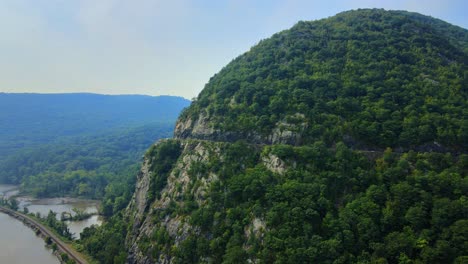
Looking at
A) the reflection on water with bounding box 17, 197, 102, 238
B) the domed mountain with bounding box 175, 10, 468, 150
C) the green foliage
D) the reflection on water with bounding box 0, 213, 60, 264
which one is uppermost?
the domed mountain with bounding box 175, 10, 468, 150

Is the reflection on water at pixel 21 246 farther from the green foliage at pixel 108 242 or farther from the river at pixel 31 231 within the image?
the green foliage at pixel 108 242

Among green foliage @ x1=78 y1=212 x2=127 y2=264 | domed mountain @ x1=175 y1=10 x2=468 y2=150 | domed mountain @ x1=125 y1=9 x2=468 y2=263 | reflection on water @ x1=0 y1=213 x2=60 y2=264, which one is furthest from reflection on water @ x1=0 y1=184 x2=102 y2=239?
domed mountain @ x1=175 y1=10 x2=468 y2=150

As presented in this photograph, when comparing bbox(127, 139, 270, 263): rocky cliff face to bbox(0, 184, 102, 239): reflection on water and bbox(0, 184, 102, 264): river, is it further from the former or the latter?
bbox(0, 184, 102, 239): reflection on water

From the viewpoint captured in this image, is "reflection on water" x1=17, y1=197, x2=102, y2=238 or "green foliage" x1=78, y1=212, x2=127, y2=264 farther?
"reflection on water" x1=17, y1=197, x2=102, y2=238

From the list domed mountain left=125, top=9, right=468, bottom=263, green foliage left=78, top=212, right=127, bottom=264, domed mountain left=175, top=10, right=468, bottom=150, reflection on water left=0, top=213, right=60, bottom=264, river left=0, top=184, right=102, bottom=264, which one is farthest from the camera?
river left=0, top=184, right=102, bottom=264

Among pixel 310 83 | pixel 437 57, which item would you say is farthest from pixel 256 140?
pixel 437 57

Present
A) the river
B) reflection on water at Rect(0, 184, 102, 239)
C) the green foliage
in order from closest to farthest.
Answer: the green foliage, the river, reflection on water at Rect(0, 184, 102, 239)

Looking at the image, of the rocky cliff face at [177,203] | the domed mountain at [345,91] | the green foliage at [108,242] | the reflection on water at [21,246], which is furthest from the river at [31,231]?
the domed mountain at [345,91]
